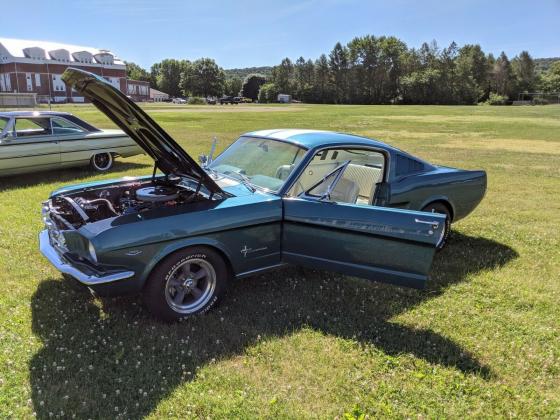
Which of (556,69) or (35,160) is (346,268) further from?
(556,69)

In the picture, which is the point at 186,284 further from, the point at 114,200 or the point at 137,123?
the point at 137,123

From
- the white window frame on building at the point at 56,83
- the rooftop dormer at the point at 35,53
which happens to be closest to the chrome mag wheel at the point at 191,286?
the white window frame on building at the point at 56,83

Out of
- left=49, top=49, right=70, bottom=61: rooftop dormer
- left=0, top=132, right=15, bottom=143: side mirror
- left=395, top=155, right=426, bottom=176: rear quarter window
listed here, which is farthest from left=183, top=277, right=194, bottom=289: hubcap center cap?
left=49, top=49, right=70, bottom=61: rooftop dormer

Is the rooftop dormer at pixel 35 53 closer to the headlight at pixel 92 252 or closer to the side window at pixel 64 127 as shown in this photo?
the side window at pixel 64 127

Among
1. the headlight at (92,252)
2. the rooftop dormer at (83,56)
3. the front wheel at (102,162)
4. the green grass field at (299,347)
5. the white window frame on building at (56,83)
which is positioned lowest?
the green grass field at (299,347)

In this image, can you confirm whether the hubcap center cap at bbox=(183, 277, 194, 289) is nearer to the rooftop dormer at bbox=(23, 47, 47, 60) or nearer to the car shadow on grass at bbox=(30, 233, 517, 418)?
the car shadow on grass at bbox=(30, 233, 517, 418)

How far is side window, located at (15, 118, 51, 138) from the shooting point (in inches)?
336

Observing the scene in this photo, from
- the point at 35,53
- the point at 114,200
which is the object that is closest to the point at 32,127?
the point at 114,200

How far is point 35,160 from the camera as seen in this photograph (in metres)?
8.53

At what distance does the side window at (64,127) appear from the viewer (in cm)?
900

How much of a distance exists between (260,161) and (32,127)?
249 inches

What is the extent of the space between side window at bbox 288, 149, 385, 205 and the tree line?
3500 inches

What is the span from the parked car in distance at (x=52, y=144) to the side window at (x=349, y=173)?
20.2 feet

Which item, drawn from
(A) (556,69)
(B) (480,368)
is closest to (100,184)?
(B) (480,368)
